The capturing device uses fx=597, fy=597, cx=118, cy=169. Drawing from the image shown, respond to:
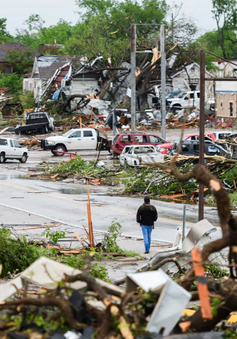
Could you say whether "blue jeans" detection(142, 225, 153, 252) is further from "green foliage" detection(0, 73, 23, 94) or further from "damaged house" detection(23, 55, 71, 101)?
"green foliage" detection(0, 73, 23, 94)

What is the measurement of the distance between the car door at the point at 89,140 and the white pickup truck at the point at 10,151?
5418mm

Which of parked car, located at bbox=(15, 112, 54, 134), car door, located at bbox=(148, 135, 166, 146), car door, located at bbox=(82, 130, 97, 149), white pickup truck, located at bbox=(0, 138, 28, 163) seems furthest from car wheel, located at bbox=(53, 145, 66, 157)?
parked car, located at bbox=(15, 112, 54, 134)

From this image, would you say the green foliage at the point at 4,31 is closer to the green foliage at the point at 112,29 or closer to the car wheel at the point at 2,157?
the green foliage at the point at 112,29

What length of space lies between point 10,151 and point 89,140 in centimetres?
656

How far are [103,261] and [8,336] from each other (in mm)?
7854

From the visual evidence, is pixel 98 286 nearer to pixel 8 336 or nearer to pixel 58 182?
pixel 8 336

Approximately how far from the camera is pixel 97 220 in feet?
60.8

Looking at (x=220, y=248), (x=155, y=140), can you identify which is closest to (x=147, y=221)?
(x=220, y=248)

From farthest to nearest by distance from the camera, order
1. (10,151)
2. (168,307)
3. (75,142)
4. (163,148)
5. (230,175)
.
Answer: (75,142) → (10,151) → (163,148) → (230,175) → (168,307)

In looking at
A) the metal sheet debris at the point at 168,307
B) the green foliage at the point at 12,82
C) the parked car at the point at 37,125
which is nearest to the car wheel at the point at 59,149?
the parked car at the point at 37,125

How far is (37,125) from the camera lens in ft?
162

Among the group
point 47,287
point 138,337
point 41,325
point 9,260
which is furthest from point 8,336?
point 9,260

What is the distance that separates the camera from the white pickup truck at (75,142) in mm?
38500

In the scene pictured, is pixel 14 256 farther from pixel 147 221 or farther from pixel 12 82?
pixel 12 82
